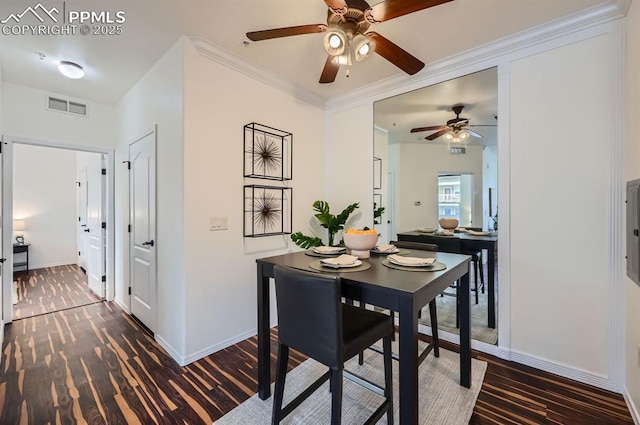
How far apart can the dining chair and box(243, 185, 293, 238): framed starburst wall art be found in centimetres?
141

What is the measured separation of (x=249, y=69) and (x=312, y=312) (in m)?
2.40

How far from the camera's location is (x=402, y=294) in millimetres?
1157

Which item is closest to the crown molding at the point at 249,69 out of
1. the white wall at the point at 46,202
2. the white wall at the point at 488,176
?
the white wall at the point at 488,176

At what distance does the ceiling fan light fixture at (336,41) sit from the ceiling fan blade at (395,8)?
0.59 feet

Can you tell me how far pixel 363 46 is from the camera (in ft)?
5.46

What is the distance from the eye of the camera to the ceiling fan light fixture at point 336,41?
1.63 m

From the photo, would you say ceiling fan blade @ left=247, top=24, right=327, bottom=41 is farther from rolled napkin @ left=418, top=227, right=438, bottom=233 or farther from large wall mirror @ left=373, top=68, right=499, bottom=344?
rolled napkin @ left=418, top=227, right=438, bottom=233

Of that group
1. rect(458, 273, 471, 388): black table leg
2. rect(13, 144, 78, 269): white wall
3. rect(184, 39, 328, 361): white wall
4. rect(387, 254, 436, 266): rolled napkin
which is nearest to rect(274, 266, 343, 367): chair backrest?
Answer: rect(387, 254, 436, 266): rolled napkin

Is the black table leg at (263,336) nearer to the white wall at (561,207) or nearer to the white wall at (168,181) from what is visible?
the white wall at (168,181)

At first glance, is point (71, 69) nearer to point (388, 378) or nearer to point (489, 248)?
point (388, 378)

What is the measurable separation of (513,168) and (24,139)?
490cm

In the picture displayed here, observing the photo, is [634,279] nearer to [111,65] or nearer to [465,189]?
[465,189]

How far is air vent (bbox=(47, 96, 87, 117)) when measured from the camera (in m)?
3.22

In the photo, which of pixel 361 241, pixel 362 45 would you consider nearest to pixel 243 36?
pixel 362 45
